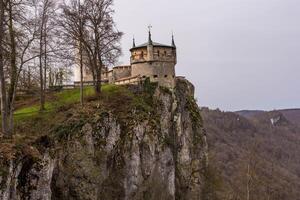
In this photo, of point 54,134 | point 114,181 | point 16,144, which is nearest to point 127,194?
point 114,181

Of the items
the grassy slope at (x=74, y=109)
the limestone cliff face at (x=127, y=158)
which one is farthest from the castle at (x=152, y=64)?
the grassy slope at (x=74, y=109)

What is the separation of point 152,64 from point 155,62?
0.42 m

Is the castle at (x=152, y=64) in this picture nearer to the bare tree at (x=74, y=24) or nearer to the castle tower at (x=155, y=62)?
the castle tower at (x=155, y=62)

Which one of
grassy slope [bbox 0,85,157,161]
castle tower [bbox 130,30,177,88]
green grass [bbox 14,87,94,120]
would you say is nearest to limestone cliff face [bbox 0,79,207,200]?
grassy slope [bbox 0,85,157,161]

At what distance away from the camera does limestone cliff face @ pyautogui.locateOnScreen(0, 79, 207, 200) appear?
67.3 feet

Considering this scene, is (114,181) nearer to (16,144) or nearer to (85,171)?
(85,171)

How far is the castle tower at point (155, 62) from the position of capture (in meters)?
44.0

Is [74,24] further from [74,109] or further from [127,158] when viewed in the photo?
[127,158]

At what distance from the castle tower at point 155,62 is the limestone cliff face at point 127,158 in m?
1.34

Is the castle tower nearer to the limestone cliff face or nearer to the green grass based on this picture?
the limestone cliff face

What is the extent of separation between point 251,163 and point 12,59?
1714 centimetres

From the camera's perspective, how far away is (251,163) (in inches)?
1304

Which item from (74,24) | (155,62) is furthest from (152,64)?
(74,24)

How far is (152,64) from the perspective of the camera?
146ft
